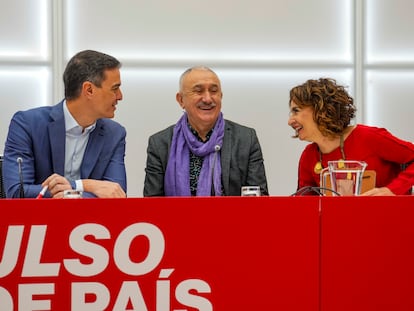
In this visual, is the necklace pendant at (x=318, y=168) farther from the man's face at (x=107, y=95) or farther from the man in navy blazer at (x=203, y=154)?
the man's face at (x=107, y=95)

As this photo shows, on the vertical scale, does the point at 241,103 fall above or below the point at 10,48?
below

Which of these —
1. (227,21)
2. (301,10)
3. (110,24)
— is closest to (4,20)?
(110,24)

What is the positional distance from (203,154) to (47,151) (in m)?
0.63

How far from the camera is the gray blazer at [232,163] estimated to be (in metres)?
3.22

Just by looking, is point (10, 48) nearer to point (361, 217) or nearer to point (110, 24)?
point (110, 24)

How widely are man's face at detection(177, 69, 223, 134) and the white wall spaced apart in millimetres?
1144

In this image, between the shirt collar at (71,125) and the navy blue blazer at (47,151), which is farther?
the shirt collar at (71,125)

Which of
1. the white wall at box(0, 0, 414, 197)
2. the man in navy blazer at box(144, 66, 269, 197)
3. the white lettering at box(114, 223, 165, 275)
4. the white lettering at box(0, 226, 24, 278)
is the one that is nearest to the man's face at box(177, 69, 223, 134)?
the man in navy blazer at box(144, 66, 269, 197)

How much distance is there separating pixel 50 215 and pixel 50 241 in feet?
0.21

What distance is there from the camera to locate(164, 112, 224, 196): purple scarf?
3.17 meters

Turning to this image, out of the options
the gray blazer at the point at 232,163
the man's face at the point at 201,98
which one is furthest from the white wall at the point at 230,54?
the gray blazer at the point at 232,163

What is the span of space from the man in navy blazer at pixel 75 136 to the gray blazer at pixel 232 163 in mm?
151

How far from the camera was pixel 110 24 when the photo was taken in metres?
4.52

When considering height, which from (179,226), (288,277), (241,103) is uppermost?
(241,103)
